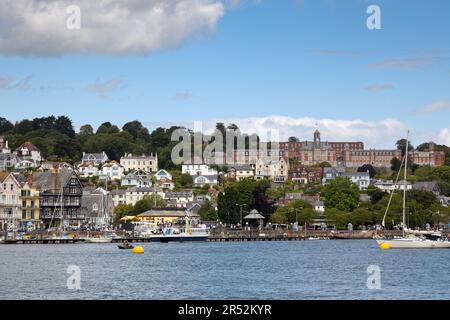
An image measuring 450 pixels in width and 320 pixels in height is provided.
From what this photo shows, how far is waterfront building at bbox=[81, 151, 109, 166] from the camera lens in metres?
181

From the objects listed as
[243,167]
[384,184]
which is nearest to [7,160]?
[243,167]

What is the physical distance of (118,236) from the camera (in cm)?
9938

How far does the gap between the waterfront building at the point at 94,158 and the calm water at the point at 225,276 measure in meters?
112

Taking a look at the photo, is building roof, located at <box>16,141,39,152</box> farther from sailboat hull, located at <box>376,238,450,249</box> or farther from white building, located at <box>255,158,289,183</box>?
sailboat hull, located at <box>376,238,450,249</box>

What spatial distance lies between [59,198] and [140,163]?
70.1 meters

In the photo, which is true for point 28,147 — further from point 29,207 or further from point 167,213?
point 29,207

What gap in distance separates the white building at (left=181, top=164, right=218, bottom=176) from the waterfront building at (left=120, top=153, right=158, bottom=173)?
6.24 m

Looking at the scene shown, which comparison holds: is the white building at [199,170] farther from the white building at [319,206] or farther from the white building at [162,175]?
the white building at [319,206]

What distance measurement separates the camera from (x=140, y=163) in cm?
18150

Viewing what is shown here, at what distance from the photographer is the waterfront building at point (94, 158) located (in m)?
181
